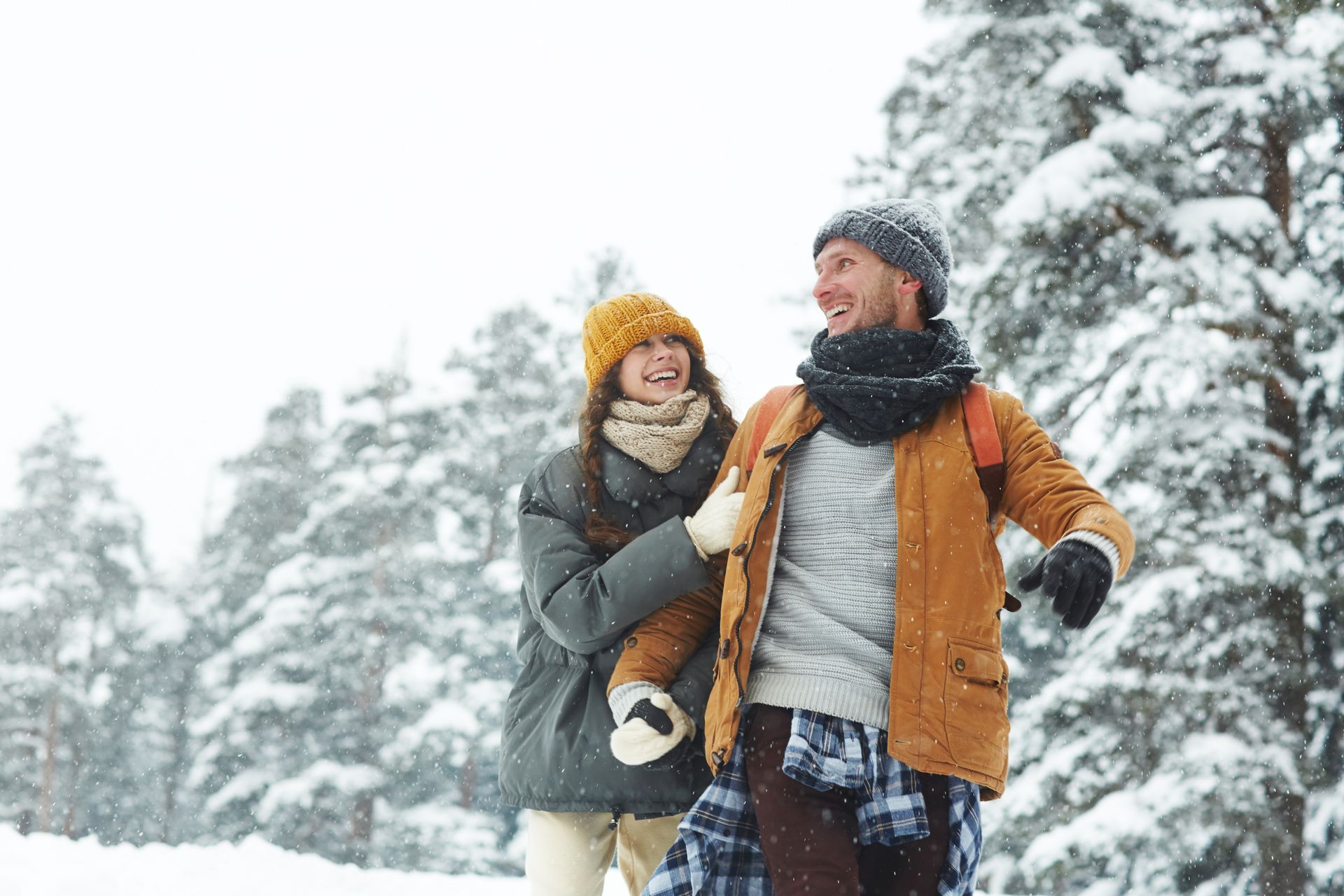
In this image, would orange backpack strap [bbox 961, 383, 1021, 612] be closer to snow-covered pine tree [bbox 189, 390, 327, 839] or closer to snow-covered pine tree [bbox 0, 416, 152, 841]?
snow-covered pine tree [bbox 189, 390, 327, 839]

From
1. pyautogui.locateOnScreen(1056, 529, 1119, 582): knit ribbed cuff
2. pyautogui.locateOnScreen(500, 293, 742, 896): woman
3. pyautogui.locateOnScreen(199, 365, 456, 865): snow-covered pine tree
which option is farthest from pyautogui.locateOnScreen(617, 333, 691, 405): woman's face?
pyautogui.locateOnScreen(199, 365, 456, 865): snow-covered pine tree

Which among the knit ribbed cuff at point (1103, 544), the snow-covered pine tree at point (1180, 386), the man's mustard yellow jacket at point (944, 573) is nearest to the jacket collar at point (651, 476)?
the man's mustard yellow jacket at point (944, 573)

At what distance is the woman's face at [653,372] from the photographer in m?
2.95

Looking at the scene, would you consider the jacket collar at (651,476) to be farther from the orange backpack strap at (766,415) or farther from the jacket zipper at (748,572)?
the jacket zipper at (748,572)

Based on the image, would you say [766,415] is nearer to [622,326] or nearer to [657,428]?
[657,428]

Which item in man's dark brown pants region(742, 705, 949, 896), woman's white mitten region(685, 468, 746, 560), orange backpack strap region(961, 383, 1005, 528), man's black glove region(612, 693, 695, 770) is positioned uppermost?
orange backpack strap region(961, 383, 1005, 528)

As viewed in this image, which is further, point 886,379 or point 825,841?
point 886,379

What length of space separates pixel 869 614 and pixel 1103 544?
0.53m

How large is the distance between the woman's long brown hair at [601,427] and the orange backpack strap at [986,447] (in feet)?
2.63

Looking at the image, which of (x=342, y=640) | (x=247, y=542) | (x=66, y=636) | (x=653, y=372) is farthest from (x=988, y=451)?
(x=66, y=636)

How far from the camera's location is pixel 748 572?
2309 mm

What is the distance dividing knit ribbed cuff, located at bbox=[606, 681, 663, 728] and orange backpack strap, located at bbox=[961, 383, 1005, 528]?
87 cm

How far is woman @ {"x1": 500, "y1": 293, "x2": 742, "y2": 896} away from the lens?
2.52m

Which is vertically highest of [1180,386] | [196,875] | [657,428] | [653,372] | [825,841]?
[1180,386]
